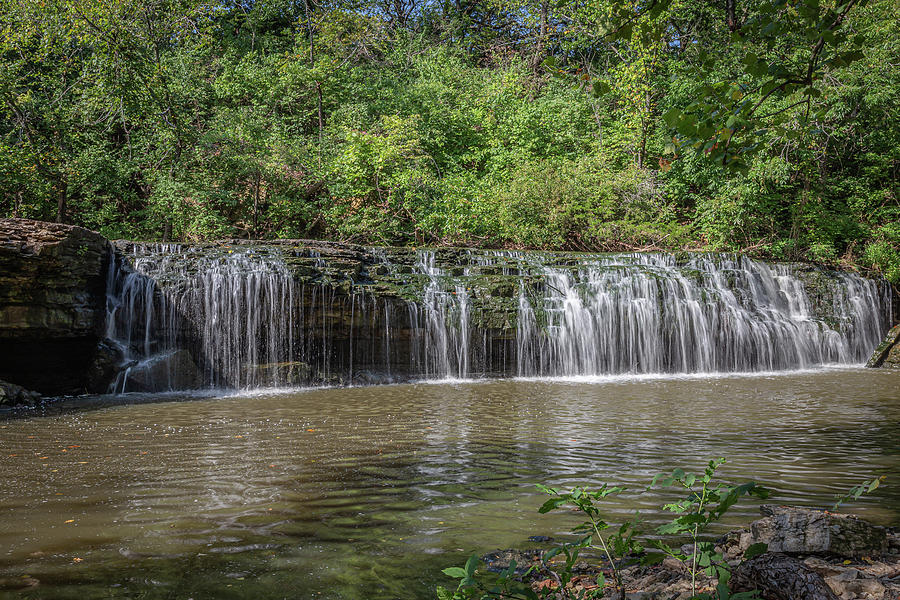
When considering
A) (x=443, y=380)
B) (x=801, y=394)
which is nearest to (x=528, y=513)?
(x=801, y=394)

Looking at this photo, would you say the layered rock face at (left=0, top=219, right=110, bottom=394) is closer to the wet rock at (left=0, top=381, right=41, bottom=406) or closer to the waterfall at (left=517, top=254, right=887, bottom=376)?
the wet rock at (left=0, top=381, right=41, bottom=406)

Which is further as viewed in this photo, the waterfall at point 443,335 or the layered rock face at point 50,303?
the waterfall at point 443,335

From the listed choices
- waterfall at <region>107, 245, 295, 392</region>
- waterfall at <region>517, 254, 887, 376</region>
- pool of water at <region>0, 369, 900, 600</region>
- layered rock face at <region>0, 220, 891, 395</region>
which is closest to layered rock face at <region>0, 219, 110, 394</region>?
layered rock face at <region>0, 220, 891, 395</region>

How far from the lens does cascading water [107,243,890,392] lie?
13.5 m

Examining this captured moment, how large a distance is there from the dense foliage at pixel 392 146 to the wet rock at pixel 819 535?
14998 millimetres

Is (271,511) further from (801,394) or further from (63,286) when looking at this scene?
(63,286)

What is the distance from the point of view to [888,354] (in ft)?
52.7

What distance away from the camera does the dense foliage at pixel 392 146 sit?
741 inches

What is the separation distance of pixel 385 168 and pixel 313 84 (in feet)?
21.3

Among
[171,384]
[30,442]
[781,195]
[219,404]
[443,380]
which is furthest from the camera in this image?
[781,195]

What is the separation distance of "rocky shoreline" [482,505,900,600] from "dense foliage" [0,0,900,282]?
1503cm

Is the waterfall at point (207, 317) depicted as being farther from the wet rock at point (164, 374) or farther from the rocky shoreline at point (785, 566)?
the rocky shoreline at point (785, 566)

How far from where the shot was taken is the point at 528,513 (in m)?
3.90

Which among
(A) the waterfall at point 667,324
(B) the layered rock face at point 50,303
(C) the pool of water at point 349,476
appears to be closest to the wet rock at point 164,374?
(B) the layered rock face at point 50,303
